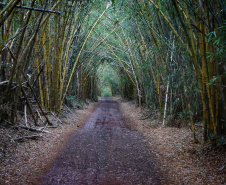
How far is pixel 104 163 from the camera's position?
2.72 metres

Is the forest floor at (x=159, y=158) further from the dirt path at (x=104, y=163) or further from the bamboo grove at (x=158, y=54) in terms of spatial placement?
the bamboo grove at (x=158, y=54)

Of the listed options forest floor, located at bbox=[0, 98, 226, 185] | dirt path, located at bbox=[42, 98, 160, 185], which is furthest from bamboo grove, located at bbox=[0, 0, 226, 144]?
dirt path, located at bbox=[42, 98, 160, 185]

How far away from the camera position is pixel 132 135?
4453 mm

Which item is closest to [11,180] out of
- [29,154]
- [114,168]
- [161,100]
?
[29,154]

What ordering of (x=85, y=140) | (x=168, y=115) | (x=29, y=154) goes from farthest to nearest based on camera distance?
(x=168, y=115)
(x=85, y=140)
(x=29, y=154)

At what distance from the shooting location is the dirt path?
2.25 meters

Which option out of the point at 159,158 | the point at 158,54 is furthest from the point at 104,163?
the point at 158,54

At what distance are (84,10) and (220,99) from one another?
4618mm

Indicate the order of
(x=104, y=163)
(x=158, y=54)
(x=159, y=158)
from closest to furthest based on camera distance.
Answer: (x=104, y=163), (x=159, y=158), (x=158, y=54)

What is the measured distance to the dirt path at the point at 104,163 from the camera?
7.39 ft

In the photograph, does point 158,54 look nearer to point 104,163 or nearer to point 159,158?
point 159,158

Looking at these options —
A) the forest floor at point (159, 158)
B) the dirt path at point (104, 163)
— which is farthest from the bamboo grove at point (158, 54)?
the dirt path at point (104, 163)

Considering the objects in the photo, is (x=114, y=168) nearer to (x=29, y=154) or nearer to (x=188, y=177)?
(x=188, y=177)

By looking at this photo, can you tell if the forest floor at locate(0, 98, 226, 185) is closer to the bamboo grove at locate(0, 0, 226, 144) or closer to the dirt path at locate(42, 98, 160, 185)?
the dirt path at locate(42, 98, 160, 185)
